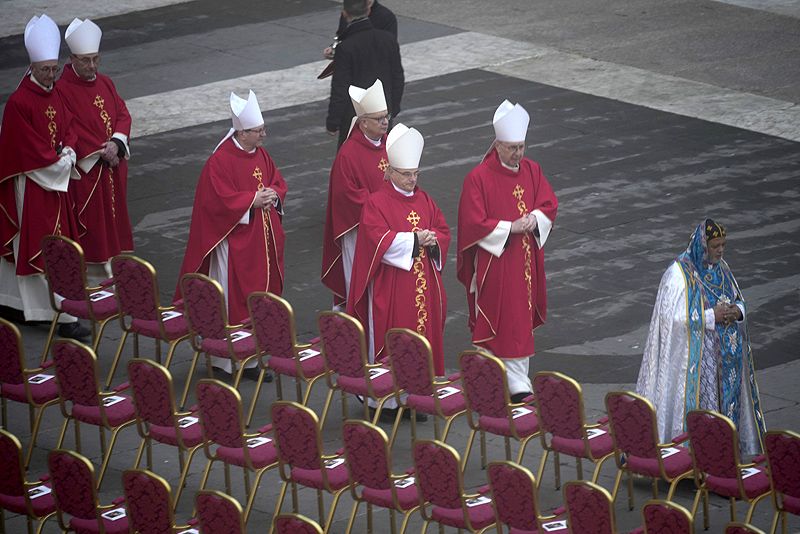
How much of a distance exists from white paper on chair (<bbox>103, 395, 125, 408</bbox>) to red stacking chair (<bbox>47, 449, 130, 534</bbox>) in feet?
4.07

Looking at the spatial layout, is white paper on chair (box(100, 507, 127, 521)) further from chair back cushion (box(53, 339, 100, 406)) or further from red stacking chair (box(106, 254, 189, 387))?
red stacking chair (box(106, 254, 189, 387))

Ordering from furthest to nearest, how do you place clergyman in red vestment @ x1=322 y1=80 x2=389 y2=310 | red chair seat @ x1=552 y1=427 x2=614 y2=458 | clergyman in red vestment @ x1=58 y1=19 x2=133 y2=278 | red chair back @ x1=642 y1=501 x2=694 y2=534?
1. clergyman in red vestment @ x1=58 y1=19 x2=133 y2=278
2. clergyman in red vestment @ x1=322 y1=80 x2=389 y2=310
3. red chair seat @ x1=552 y1=427 x2=614 y2=458
4. red chair back @ x1=642 y1=501 x2=694 y2=534

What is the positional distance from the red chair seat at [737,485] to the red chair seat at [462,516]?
49.8 inches

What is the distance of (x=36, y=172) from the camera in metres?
12.7

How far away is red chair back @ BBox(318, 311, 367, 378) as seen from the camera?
33.6 feet

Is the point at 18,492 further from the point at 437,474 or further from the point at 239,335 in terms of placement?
the point at 437,474

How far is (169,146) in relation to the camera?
57.4ft

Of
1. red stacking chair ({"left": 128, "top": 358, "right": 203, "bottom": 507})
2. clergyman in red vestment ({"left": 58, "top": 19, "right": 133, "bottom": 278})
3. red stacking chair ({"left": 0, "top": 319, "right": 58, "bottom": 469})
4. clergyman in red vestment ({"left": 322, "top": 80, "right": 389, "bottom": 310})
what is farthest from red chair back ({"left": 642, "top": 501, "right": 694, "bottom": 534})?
clergyman in red vestment ({"left": 58, "top": 19, "right": 133, "bottom": 278})

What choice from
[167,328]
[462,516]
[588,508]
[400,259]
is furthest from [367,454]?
[167,328]

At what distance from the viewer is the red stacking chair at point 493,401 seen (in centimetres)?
970

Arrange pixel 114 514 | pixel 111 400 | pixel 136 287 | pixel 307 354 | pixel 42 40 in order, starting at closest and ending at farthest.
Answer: pixel 114 514 < pixel 111 400 < pixel 307 354 < pixel 136 287 < pixel 42 40

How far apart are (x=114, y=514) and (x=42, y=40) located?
4.88 metres

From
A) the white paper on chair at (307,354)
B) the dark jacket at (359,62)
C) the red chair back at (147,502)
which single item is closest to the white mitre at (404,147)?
the white paper on chair at (307,354)

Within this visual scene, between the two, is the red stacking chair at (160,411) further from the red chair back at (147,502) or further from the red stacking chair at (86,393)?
the red chair back at (147,502)
